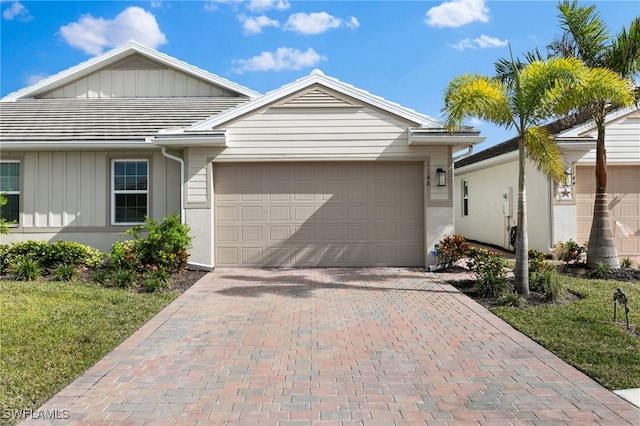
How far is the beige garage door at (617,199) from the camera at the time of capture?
40.5ft

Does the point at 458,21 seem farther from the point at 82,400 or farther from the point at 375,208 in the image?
the point at 82,400

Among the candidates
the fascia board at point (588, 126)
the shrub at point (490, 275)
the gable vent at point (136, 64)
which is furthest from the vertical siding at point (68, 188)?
the fascia board at point (588, 126)

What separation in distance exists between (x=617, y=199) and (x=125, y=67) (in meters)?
15.7

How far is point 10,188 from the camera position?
11.2 meters

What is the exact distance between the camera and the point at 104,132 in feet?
36.7

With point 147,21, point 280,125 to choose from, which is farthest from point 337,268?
point 147,21

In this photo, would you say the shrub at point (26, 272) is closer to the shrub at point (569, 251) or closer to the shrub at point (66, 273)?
the shrub at point (66, 273)

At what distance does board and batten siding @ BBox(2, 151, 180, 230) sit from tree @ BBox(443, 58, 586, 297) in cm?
781

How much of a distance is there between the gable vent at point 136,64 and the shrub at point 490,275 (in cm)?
1176

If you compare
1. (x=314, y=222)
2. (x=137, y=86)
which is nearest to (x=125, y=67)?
(x=137, y=86)

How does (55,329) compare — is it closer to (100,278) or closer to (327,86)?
(100,278)

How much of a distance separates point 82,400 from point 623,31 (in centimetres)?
1118

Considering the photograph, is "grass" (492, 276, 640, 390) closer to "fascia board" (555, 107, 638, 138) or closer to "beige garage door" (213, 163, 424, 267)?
"beige garage door" (213, 163, 424, 267)

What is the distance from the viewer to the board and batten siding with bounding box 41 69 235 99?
1428cm
